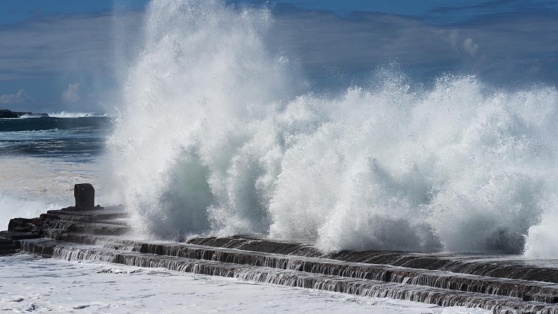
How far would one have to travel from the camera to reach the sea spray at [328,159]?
48.7 feet

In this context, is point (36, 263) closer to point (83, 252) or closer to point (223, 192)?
point (83, 252)

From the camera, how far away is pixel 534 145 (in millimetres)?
15766

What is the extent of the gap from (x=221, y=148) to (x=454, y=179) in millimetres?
4973

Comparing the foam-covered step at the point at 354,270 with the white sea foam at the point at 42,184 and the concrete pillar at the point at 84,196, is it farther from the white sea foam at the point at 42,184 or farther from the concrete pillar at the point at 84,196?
the white sea foam at the point at 42,184

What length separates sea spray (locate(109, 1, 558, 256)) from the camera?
14.9m

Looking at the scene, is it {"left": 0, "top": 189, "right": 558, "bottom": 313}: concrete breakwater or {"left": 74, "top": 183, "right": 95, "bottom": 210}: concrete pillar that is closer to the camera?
{"left": 0, "top": 189, "right": 558, "bottom": 313}: concrete breakwater

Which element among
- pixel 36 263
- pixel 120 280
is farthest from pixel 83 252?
pixel 120 280

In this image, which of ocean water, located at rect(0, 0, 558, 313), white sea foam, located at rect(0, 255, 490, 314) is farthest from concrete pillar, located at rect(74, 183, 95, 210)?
white sea foam, located at rect(0, 255, 490, 314)

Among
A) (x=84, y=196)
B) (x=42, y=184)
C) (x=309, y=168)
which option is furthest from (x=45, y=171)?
(x=309, y=168)

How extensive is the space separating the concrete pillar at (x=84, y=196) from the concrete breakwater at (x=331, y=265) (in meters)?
2.05

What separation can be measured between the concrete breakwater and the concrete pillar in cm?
205

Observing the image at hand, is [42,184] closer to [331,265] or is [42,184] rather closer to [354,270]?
[331,265]

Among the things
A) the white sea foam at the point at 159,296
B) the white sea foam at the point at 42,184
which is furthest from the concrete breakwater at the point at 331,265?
the white sea foam at the point at 42,184

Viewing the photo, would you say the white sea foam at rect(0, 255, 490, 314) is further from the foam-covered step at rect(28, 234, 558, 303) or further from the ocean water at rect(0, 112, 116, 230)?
the ocean water at rect(0, 112, 116, 230)
